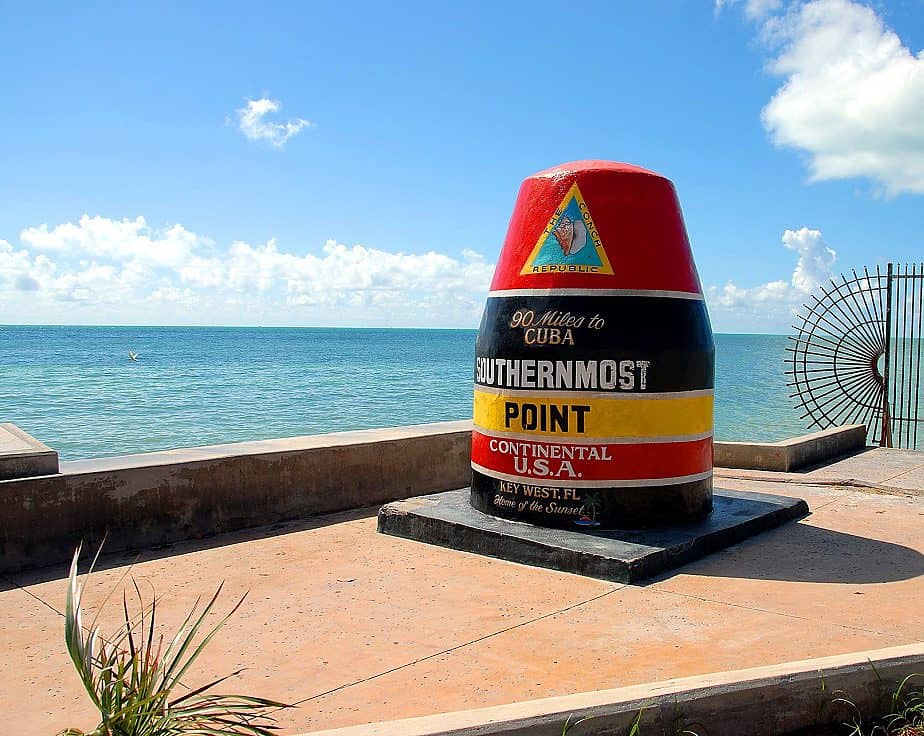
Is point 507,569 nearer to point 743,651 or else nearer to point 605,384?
point 605,384

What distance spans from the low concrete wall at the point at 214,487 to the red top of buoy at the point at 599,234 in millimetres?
2509

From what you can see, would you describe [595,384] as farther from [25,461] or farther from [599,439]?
[25,461]

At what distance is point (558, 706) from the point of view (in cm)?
340

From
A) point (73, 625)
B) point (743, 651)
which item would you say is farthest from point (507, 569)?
point (73, 625)

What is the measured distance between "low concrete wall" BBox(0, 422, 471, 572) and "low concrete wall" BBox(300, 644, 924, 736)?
4041mm

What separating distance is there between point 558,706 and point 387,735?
698 millimetres

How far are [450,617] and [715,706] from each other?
2.05m

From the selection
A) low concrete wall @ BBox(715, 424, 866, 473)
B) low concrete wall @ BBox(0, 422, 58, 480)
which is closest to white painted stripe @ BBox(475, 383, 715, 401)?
low concrete wall @ BBox(0, 422, 58, 480)

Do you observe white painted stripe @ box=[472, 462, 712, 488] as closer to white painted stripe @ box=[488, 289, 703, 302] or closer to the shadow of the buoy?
the shadow of the buoy

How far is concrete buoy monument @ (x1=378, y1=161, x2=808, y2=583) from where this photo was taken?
22.3ft

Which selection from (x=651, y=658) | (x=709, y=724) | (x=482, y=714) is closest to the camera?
(x=482, y=714)

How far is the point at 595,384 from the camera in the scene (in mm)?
6773

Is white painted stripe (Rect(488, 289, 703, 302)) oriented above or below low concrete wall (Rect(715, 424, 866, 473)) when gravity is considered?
above

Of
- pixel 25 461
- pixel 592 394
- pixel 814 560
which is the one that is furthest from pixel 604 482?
pixel 25 461
